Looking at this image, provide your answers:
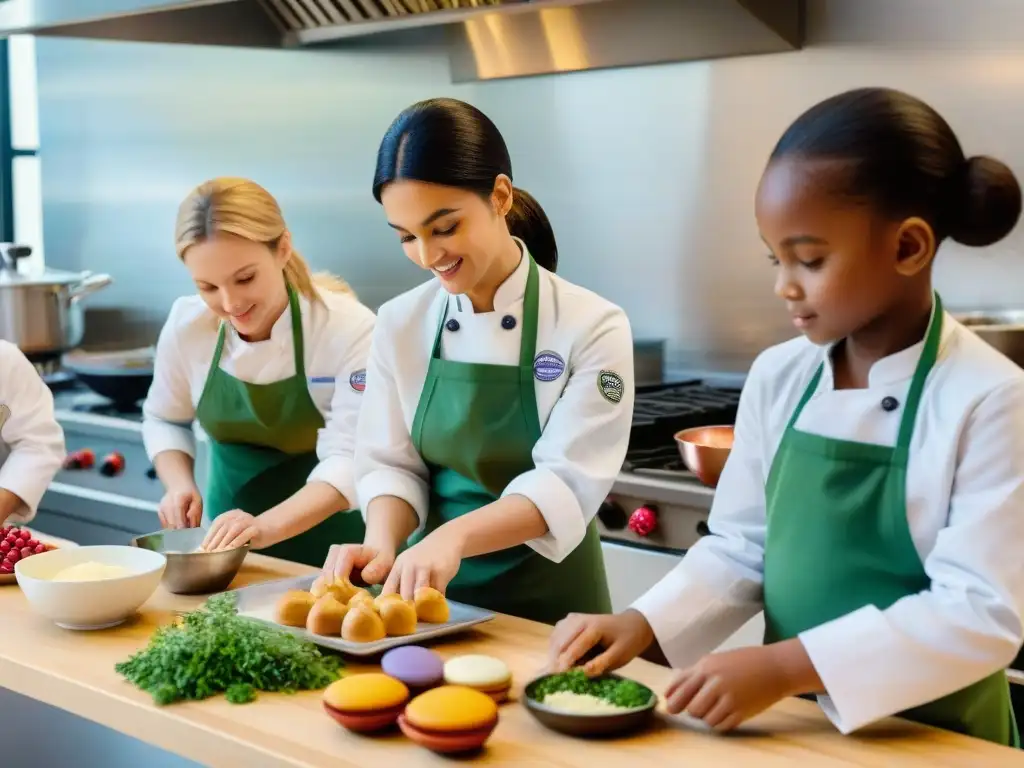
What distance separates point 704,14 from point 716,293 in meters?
0.67

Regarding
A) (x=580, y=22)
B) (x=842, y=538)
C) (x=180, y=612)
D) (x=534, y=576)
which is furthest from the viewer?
(x=580, y=22)

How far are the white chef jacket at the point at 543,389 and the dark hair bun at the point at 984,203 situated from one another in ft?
2.05

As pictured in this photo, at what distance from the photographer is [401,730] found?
49.3 inches

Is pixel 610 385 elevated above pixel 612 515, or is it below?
above

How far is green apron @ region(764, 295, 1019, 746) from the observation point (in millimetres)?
1261

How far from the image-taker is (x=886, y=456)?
126cm

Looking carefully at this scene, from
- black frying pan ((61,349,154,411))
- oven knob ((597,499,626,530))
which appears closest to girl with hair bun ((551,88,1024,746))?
oven knob ((597,499,626,530))

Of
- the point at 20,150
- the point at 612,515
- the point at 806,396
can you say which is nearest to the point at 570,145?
the point at 612,515

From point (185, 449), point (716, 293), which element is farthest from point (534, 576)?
point (716, 293)

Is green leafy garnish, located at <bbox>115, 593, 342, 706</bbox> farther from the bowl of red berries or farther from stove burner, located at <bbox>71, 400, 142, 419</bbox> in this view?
stove burner, located at <bbox>71, 400, 142, 419</bbox>

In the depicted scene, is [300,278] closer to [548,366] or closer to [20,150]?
[548,366]

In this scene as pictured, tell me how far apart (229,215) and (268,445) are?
494 mm

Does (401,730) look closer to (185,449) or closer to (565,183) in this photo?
(185,449)

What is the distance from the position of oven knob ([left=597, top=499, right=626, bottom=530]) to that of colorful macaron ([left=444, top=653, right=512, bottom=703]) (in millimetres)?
1230
